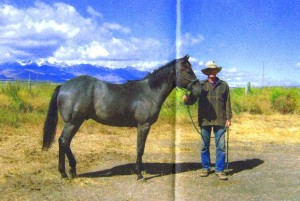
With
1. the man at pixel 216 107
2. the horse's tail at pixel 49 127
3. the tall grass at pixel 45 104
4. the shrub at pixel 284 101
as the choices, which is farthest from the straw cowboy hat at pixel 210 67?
the shrub at pixel 284 101

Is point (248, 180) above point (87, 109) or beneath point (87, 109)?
beneath

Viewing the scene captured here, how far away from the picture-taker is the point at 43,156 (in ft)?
27.3

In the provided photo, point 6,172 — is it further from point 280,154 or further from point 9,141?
point 280,154

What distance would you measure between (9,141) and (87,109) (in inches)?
190

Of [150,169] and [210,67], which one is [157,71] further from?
[150,169]

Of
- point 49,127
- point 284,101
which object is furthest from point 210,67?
point 284,101

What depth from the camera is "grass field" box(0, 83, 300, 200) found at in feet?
20.2

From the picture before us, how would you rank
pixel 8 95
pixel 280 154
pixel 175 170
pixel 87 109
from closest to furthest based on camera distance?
pixel 87 109 → pixel 175 170 → pixel 280 154 → pixel 8 95

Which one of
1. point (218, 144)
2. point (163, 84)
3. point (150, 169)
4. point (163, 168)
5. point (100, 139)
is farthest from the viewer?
point (100, 139)

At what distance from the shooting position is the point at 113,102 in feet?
20.5

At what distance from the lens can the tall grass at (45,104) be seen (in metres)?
12.7

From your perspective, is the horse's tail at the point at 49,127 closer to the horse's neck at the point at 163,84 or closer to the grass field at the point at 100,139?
the grass field at the point at 100,139

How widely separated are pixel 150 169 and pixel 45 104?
8508mm

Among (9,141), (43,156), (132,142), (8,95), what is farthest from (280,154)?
(8,95)
